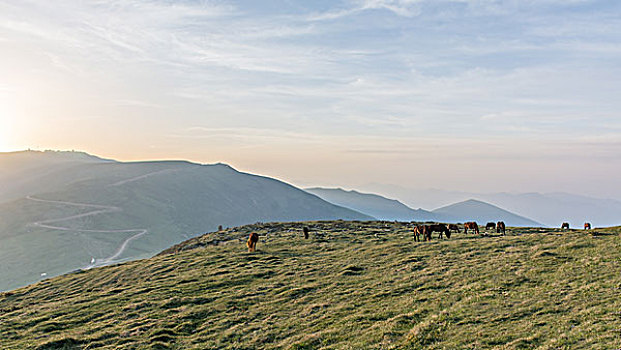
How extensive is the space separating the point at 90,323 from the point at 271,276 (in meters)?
14.2

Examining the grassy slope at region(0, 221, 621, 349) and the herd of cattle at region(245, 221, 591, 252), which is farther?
the herd of cattle at region(245, 221, 591, 252)

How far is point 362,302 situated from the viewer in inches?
1016

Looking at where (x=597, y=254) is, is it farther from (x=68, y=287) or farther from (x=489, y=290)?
(x=68, y=287)

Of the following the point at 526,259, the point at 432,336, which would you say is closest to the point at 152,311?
the point at 432,336

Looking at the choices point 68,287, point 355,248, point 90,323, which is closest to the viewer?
point 90,323

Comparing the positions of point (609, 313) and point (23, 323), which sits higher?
point (609, 313)

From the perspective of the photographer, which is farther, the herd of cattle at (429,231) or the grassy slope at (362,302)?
the herd of cattle at (429,231)

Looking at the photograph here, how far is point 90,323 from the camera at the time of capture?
98.0 feet

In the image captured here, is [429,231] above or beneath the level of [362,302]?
above

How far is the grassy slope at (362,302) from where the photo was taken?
1853cm

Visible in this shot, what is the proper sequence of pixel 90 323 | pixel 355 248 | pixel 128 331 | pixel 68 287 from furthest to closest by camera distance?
pixel 68 287 → pixel 355 248 → pixel 90 323 → pixel 128 331

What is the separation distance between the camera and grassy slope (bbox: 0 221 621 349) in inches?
730

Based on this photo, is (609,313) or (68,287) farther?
(68,287)

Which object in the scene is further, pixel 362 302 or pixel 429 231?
pixel 429 231
